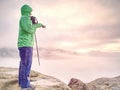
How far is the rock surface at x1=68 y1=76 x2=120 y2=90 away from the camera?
27.6 meters

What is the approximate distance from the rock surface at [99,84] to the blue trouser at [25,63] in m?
8.83

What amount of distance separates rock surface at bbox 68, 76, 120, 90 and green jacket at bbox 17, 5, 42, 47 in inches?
374

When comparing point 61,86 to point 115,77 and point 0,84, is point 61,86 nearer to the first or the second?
point 0,84

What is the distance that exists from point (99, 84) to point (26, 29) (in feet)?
47.7

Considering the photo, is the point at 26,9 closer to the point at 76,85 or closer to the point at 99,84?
the point at 76,85

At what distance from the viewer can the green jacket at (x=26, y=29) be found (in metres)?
18.2

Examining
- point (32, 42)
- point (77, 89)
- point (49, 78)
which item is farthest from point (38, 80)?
point (77, 89)

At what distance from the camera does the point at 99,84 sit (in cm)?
3144

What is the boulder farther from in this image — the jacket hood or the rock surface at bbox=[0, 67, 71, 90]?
the jacket hood

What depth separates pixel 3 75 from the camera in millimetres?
21625

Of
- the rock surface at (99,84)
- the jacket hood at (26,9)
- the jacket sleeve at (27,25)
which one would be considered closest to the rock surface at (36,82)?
the jacket sleeve at (27,25)

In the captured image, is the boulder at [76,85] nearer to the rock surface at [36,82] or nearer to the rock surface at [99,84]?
the rock surface at [99,84]

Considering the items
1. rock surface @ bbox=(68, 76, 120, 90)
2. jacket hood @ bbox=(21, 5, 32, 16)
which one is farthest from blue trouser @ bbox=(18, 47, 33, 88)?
rock surface @ bbox=(68, 76, 120, 90)

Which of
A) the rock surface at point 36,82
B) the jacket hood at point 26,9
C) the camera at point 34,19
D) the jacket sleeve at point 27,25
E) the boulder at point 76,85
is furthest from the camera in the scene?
the boulder at point 76,85
